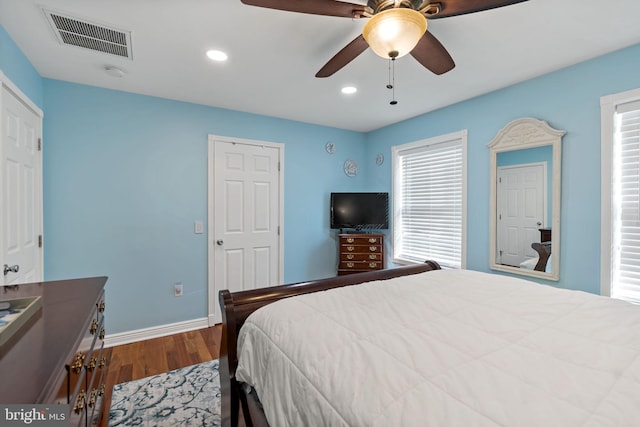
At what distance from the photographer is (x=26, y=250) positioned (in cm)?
219

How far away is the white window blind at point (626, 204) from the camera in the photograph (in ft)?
6.84

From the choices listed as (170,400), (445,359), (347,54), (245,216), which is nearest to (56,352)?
(445,359)

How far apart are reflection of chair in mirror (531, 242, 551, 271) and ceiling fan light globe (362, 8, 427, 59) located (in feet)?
7.31

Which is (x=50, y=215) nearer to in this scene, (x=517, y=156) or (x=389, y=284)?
(x=389, y=284)

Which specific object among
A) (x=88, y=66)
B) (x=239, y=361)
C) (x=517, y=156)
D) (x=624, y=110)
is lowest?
(x=239, y=361)

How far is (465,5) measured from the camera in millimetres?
1325

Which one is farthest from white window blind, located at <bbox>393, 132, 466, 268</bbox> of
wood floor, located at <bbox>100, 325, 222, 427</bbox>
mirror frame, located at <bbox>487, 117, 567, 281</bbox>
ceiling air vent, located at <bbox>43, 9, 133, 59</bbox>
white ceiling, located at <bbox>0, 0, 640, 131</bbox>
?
ceiling air vent, located at <bbox>43, 9, 133, 59</bbox>

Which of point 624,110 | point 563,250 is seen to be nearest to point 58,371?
point 563,250

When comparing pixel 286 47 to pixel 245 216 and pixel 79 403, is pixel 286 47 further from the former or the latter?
pixel 79 403

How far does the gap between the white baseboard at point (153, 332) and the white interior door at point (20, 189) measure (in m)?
0.86

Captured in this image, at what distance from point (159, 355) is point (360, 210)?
9.22 ft

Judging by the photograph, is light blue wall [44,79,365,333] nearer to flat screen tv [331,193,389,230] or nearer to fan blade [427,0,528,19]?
flat screen tv [331,193,389,230]

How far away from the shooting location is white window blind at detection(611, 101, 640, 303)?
2086 millimetres

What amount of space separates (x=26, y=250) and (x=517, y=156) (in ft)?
13.8
